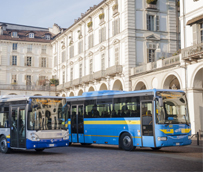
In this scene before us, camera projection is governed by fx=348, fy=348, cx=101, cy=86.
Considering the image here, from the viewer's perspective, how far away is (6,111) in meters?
16.1

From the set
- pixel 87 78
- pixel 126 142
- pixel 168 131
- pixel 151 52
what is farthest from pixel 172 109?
pixel 87 78

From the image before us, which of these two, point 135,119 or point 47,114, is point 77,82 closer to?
point 135,119

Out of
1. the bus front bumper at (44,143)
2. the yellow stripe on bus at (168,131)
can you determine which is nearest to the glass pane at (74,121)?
the bus front bumper at (44,143)

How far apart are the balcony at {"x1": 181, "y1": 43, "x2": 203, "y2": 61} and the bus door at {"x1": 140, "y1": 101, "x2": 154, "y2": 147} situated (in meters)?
9.55

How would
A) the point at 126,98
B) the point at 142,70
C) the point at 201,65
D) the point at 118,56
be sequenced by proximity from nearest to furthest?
1. the point at 126,98
2. the point at 201,65
3. the point at 142,70
4. the point at 118,56

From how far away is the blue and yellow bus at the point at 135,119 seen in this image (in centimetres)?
1528

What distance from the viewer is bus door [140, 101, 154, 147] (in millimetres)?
15406

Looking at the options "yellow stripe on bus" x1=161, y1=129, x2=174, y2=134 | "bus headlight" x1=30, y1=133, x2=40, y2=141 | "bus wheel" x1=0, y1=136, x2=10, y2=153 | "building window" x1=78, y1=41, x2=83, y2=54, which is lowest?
"bus wheel" x1=0, y1=136, x2=10, y2=153

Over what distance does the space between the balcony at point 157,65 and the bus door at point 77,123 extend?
1073 cm

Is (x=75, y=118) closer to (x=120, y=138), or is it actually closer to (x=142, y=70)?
(x=120, y=138)

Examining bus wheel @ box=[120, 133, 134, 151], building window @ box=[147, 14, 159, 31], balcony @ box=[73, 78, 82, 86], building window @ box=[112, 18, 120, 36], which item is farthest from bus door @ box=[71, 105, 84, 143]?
balcony @ box=[73, 78, 82, 86]

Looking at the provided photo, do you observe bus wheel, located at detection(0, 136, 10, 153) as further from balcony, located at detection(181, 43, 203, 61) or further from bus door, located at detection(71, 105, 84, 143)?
balcony, located at detection(181, 43, 203, 61)

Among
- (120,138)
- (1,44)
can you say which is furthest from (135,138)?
(1,44)

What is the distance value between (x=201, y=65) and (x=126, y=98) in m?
9.76
